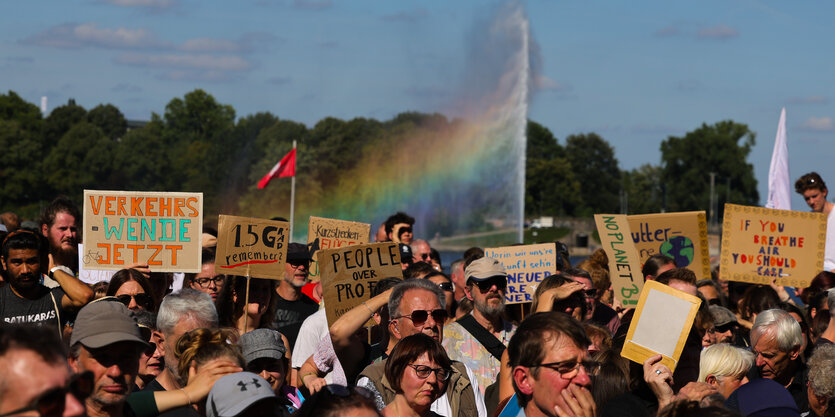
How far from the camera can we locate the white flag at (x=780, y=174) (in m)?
13.9

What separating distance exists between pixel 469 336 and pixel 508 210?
152 ft

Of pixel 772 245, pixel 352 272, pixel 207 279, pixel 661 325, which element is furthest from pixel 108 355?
pixel 772 245

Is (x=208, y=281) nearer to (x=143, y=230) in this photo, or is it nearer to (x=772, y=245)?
(x=143, y=230)

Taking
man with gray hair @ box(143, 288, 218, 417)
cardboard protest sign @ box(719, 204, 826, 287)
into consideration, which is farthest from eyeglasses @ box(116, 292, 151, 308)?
cardboard protest sign @ box(719, 204, 826, 287)

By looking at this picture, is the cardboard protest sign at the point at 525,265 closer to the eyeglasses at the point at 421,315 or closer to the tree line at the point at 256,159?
the eyeglasses at the point at 421,315

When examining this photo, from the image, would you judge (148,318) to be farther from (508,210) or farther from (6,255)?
(508,210)

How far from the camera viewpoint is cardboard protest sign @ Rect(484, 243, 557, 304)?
390 inches

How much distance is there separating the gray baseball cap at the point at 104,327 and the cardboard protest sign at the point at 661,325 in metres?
2.62

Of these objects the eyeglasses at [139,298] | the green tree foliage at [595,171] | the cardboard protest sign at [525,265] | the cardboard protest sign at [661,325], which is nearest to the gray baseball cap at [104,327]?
the eyeglasses at [139,298]

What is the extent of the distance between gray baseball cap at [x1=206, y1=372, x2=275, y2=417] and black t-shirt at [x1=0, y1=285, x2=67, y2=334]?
316cm

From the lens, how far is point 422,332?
6090 mm

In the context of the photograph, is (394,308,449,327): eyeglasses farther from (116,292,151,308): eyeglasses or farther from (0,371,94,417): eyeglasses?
(0,371,94,417): eyeglasses

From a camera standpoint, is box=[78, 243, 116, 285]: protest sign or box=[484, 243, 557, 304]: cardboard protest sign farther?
box=[484, 243, 557, 304]: cardboard protest sign

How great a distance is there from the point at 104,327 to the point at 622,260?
6.10 metres
